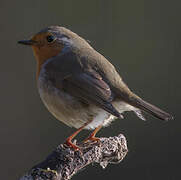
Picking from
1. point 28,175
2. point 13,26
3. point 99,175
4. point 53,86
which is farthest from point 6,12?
point 28,175

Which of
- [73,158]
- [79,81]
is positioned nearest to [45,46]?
[79,81]

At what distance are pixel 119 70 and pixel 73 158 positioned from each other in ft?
15.2

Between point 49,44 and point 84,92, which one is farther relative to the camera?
point 49,44

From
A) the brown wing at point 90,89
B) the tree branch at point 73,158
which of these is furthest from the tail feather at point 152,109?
the tree branch at point 73,158

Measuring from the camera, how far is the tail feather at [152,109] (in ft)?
17.1

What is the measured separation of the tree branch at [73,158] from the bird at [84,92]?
0.23 m

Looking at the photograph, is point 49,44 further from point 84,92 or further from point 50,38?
point 84,92

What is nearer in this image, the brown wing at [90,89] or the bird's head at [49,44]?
the brown wing at [90,89]

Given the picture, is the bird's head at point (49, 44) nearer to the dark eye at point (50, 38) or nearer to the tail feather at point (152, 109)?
the dark eye at point (50, 38)

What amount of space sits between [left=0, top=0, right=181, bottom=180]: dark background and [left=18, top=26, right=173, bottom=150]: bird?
239cm

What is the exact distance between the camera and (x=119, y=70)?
30.3 ft

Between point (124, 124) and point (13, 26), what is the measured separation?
2845 mm

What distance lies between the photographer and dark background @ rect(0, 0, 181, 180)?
818 cm

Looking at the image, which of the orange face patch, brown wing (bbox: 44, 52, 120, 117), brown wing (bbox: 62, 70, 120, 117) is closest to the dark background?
the orange face patch
